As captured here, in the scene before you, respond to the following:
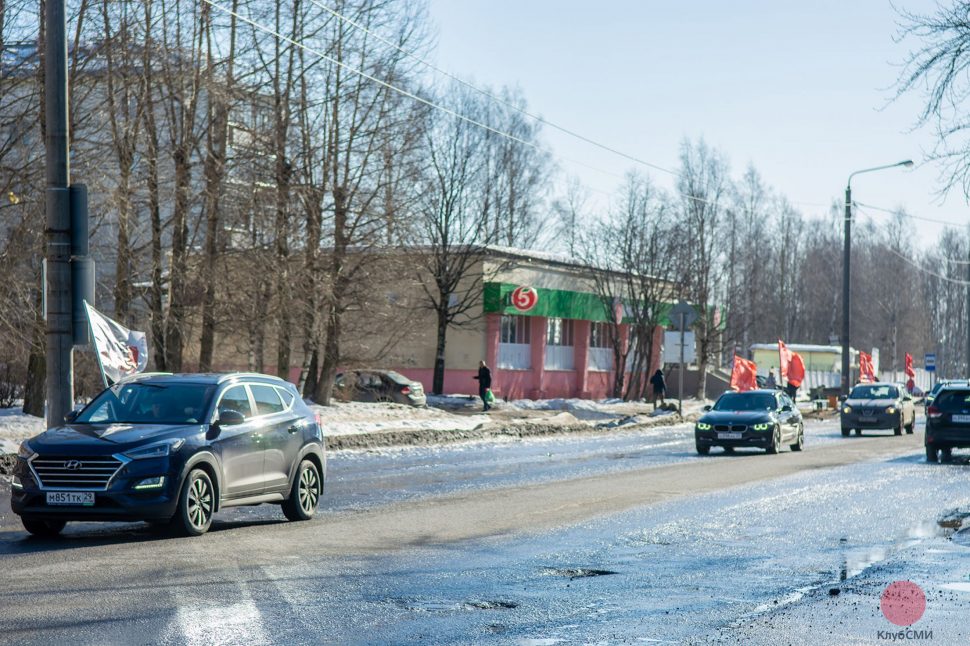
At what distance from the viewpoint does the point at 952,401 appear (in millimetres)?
25609

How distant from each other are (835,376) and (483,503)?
66.6 metres

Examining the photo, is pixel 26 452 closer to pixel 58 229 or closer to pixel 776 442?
pixel 58 229

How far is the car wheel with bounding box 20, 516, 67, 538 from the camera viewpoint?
38.4ft

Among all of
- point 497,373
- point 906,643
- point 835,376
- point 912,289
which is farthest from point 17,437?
point 912,289

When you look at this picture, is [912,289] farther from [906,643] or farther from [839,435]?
[906,643]

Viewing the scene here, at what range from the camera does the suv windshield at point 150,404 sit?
1255cm

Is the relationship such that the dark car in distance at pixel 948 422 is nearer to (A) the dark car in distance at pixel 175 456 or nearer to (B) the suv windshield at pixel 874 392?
(B) the suv windshield at pixel 874 392

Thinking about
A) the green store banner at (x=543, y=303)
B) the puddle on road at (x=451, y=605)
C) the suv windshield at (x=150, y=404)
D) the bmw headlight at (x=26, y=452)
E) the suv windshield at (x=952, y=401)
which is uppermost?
the green store banner at (x=543, y=303)

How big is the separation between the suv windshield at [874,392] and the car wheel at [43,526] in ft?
97.5

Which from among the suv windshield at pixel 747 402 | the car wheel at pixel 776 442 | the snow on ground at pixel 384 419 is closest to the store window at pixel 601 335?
the snow on ground at pixel 384 419

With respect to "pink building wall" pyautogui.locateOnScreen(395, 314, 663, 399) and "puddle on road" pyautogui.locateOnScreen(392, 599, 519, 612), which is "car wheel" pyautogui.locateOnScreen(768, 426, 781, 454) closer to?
"puddle on road" pyautogui.locateOnScreen(392, 599, 519, 612)

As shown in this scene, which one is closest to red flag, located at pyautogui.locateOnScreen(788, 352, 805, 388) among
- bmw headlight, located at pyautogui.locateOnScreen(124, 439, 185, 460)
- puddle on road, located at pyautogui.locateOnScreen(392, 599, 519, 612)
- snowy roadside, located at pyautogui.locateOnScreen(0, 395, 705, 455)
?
snowy roadside, located at pyautogui.locateOnScreen(0, 395, 705, 455)

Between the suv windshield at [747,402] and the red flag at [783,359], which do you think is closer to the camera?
the suv windshield at [747,402]

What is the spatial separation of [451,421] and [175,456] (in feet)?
78.1
